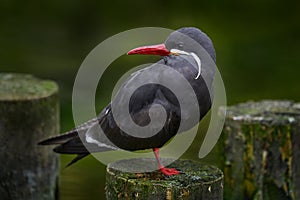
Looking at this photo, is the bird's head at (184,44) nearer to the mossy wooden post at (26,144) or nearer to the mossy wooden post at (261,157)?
the mossy wooden post at (261,157)

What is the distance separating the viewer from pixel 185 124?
470 cm

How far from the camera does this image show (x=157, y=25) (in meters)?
12.3

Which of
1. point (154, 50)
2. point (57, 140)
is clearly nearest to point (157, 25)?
point (57, 140)

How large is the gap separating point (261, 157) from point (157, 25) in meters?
7.17

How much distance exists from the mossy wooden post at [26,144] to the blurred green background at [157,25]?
10.9 feet

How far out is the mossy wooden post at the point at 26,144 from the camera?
538 cm

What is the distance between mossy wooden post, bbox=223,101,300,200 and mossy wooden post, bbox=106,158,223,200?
875 mm

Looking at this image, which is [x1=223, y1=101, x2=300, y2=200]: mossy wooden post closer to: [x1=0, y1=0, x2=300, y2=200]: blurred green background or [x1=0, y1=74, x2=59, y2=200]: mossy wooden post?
[x1=0, y1=74, x2=59, y2=200]: mossy wooden post

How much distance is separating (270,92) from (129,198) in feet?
19.0

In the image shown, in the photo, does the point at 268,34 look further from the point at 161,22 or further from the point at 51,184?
the point at 51,184

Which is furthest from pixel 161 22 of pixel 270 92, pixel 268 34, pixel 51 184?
pixel 51 184

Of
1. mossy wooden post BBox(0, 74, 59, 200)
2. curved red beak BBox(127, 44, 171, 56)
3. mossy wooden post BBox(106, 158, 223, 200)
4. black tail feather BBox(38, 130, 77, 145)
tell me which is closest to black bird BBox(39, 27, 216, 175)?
curved red beak BBox(127, 44, 171, 56)

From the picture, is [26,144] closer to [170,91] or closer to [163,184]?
[170,91]

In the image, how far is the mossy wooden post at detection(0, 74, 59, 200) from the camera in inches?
212
